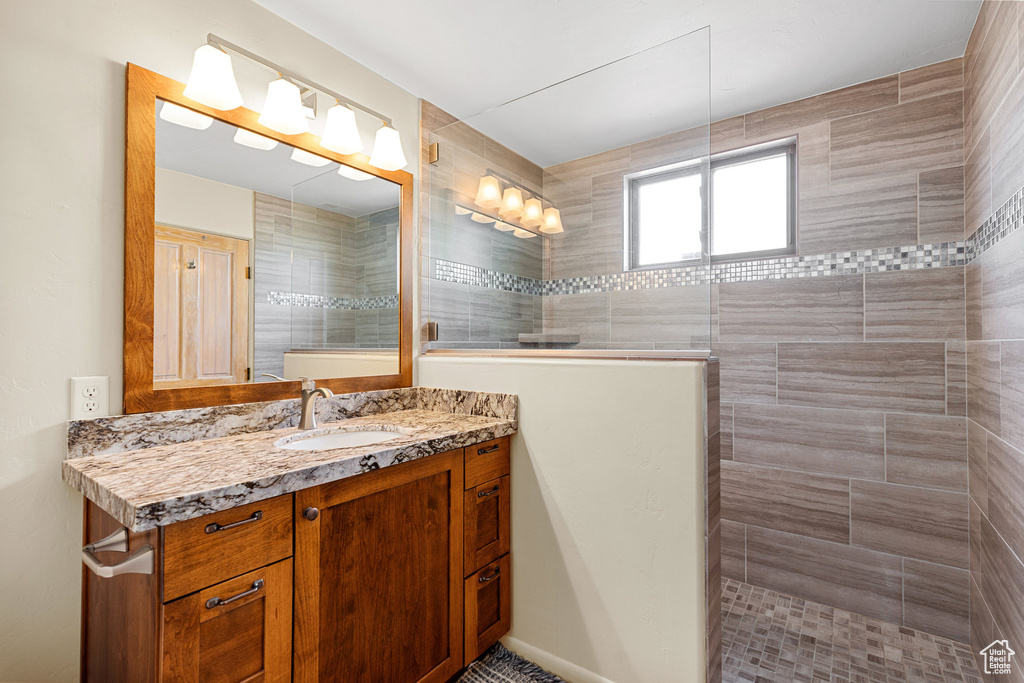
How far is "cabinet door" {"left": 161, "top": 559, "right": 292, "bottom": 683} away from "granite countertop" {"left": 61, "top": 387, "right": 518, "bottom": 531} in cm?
19

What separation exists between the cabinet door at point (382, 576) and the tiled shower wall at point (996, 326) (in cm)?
171

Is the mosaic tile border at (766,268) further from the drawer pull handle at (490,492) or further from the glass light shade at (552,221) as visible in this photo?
the drawer pull handle at (490,492)

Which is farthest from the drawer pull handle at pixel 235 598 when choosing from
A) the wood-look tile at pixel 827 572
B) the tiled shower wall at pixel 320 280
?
the wood-look tile at pixel 827 572

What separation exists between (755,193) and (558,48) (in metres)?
1.31

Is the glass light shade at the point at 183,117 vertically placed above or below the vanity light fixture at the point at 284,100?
below

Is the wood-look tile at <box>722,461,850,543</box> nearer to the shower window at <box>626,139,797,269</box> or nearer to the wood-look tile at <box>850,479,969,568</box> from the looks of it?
the wood-look tile at <box>850,479,969,568</box>

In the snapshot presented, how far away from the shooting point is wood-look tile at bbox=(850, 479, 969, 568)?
2.01m

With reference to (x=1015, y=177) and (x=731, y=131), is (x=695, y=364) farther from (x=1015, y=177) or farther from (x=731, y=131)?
(x=731, y=131)

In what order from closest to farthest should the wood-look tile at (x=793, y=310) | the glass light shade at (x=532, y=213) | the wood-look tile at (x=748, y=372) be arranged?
the glass light shade at (x=532, y=213) < the wood-look tile at (x=793, y=310) < the wood-look tile at (x=748, y=372)

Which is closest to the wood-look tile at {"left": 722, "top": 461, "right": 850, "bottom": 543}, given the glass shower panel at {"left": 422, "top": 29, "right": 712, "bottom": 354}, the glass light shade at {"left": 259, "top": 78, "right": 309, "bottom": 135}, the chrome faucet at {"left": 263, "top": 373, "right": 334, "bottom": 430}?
the glass shower panel at {"left": 422, "top": 29, "right": 712, "bottom": 354}

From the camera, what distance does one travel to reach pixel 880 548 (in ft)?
7.09

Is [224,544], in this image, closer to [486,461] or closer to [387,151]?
[486,461]

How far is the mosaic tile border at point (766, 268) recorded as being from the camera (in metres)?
1.73

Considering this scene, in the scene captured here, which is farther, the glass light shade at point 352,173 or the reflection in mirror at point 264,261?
the glass light shade at point 352,173
